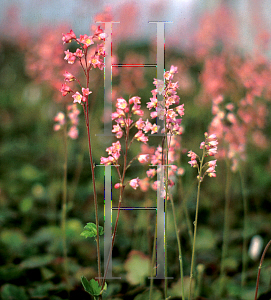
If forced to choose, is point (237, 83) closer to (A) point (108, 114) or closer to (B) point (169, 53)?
(B) point (169, 53)

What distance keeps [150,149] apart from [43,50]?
775 millimetres

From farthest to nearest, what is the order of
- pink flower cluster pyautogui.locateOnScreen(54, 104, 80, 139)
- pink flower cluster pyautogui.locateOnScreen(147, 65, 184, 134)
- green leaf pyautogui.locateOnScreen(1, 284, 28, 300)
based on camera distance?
→ pink flower cluster pyautogui.locateOnScreen(54, 104, 80, 139), green leaf pyautogui.locateOnScreen(1, 284, 28, 300), pink flower cluster pyautogui.locateOnScreen(147, 65, 184, 134)

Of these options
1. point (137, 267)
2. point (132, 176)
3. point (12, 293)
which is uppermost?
point (132, 176)

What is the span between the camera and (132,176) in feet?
5.97

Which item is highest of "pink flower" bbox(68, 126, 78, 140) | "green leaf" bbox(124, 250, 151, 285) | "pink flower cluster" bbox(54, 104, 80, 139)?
"pink flower cluster" bbox(54, 104, 80, 139)

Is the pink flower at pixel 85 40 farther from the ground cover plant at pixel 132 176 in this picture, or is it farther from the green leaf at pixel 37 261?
the green leaf at pixel 37 261

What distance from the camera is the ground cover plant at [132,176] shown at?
1616mm

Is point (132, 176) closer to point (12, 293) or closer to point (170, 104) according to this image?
point (170, 104)

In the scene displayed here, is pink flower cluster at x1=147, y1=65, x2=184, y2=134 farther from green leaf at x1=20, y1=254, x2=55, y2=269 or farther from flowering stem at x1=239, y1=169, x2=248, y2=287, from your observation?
green leaf at x1=20, y1=254, x2=55, y2=269

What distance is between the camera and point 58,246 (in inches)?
67.6

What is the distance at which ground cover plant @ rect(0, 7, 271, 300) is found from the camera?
1616 mm

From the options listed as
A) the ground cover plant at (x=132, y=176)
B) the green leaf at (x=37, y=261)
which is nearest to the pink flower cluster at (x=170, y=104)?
the ground cover plant at (x=132, y=176)

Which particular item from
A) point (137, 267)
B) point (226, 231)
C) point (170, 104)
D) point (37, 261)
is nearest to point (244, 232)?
point (226, 231)

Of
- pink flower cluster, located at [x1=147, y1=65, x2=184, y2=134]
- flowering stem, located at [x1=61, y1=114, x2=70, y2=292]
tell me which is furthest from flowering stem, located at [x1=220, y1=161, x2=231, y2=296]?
flowering stem, located at [x1=61, y1=114, x2=70, y2=292]
